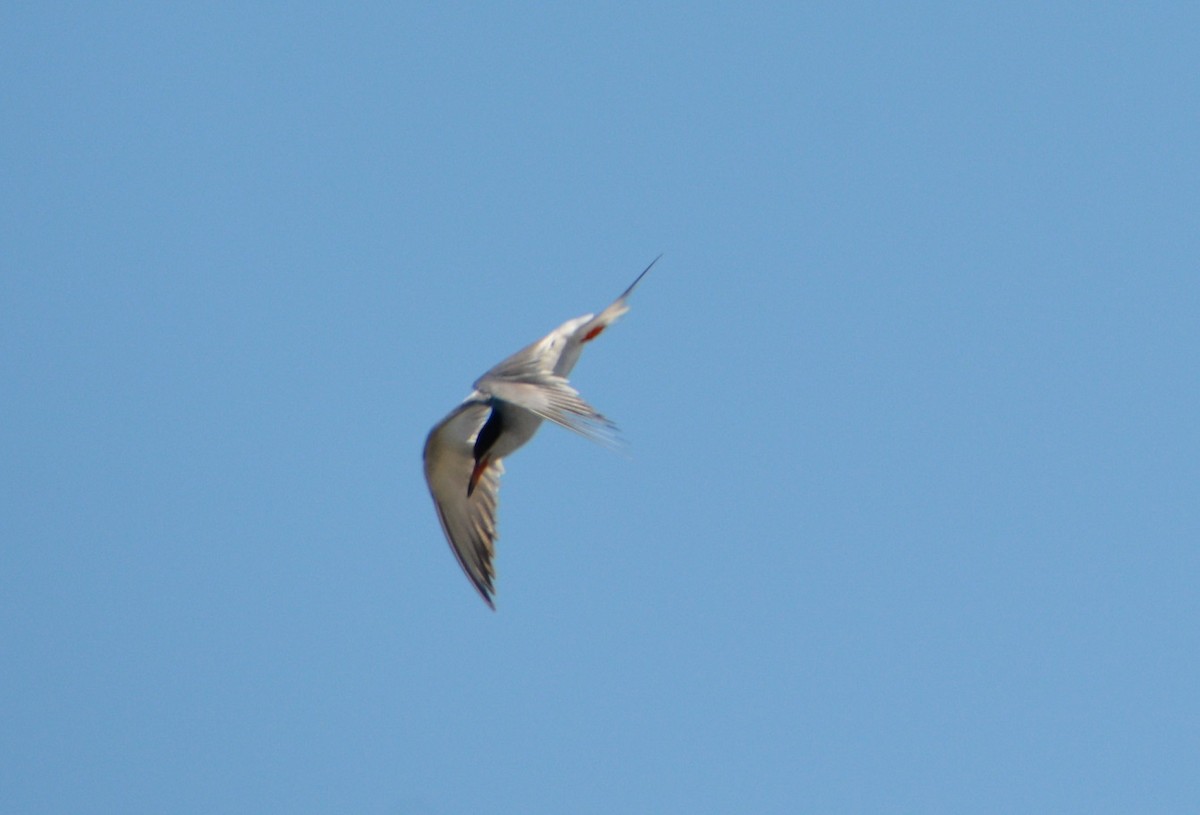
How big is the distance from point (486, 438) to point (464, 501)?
3.42ft

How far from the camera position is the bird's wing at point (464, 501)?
14328mm

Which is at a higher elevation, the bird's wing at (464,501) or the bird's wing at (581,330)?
the bird's wing at (581,330)

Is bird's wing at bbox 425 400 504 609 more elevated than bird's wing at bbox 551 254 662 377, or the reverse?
bird's wing at bbox 551 254 662 377

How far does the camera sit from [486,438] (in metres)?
13.6

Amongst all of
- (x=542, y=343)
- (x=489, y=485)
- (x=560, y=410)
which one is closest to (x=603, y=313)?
(x=542, y=343)

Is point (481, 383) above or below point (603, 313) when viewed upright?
below

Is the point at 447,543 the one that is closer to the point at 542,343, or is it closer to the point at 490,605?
the point at 490,605

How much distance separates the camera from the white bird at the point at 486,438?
13.2 metres

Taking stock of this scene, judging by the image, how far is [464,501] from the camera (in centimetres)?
1450

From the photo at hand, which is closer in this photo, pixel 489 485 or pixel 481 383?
pixel 481 383

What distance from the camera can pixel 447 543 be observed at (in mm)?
14406

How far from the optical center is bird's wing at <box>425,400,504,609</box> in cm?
1433

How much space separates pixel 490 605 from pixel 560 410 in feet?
7.90

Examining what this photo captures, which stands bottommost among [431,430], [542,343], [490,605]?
[490,605]
